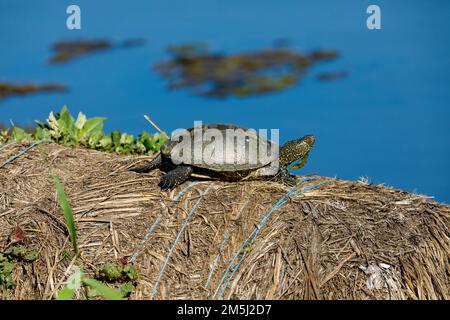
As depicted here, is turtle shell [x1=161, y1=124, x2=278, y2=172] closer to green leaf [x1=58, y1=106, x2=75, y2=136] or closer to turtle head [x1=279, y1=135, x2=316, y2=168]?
turtle head [x1=279, y1=135, x2=316, y2=168]

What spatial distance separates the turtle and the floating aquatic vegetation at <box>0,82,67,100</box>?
33.2 ft

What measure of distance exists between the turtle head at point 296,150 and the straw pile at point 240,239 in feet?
1.98

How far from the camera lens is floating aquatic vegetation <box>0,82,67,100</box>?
15164 millimetres

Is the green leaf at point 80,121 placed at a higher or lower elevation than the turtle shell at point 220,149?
higher

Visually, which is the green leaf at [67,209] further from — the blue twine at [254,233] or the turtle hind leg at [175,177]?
the blue twine at [254,233]

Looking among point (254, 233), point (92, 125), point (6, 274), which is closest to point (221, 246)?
point (254, 233)

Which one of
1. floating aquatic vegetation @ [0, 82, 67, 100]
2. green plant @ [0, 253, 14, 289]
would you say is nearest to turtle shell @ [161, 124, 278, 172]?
green plant @ [0, 253, 14, 289]

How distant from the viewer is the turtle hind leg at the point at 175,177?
5281 millimetres

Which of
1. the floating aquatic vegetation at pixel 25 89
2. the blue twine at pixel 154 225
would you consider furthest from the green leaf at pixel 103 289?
the floating aquatic vegetation at pixel 25 89

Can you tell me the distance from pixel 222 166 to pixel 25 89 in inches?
435

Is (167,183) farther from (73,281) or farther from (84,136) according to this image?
(84,136)
